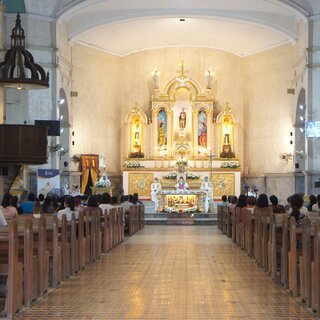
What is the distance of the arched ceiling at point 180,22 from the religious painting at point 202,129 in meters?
3.07

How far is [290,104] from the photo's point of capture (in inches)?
1171

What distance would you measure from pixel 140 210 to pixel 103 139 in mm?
9422

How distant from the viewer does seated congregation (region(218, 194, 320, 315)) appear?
27.6 ft

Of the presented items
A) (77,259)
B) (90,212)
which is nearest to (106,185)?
(90,212)

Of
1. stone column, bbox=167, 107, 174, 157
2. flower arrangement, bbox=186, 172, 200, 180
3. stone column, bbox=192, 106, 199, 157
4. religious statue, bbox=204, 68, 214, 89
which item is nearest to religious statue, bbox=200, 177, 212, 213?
flower arrangement, bbox=186, 172, 200, 180

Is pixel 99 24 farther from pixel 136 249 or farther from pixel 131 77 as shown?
pixel 136 249

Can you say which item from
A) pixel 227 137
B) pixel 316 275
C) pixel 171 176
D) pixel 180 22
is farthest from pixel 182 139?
pixel 316 275

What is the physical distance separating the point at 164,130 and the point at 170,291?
22342 mm

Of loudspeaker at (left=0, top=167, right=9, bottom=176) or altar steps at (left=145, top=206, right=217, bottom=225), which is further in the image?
altar steps at (left=145, top=206, right=217, bottom=225)

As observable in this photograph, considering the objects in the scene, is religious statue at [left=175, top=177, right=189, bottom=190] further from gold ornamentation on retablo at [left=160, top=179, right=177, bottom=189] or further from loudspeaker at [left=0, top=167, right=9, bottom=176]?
loudspeaker at [left=0, top=167, right=9, bottom=176]

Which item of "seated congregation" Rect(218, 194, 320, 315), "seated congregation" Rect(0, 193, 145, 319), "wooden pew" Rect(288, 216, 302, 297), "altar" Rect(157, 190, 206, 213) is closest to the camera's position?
"seated congregation" Rect(0, 193, 145, 319)

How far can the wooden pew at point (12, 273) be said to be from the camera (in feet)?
24.9

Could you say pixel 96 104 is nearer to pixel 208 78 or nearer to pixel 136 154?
pixel 136 154

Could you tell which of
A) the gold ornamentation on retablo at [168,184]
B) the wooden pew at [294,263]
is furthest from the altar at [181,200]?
the wooden pew at [294,263]
